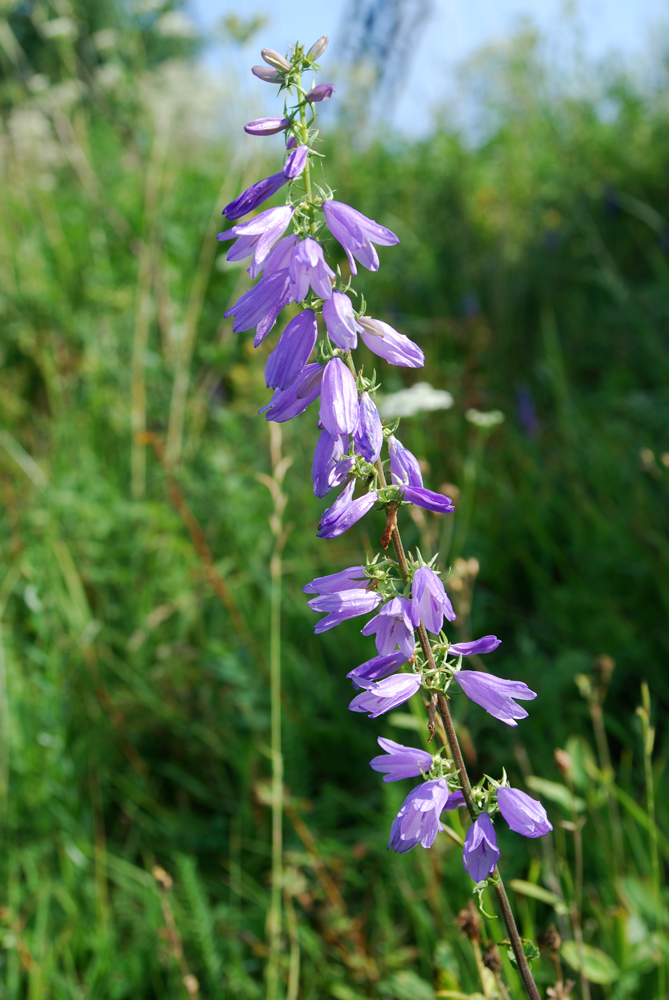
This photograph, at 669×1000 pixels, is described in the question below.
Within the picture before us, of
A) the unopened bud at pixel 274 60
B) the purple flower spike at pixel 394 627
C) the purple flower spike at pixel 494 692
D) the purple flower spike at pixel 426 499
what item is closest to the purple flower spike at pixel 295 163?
the unopened bud at pixel 274 60

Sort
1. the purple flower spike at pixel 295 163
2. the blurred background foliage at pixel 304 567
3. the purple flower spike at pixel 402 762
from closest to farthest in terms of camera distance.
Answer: the purple flower spike at pixel 295 163, the purple flower spike at pixel 402 762, the blurred background foliage at pixel 304 567

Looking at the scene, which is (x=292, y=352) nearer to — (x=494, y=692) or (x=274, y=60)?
(x=274, y=60)

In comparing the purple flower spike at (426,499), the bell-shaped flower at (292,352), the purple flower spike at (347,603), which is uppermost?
the bell-shaped flower at (292,352)

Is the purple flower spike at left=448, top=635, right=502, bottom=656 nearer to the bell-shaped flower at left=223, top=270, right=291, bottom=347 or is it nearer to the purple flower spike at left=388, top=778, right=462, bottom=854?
the purple flower spike at left=388, top=778, right=462, bottom=854

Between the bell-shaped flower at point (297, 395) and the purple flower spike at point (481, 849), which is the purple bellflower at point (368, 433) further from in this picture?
the purple flower spike at point (481, 849)

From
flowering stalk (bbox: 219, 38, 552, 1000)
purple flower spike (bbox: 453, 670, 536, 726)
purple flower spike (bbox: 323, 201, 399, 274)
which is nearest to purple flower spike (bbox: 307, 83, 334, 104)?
flowering stalk (bbox: 219, 38, 552, 1000)

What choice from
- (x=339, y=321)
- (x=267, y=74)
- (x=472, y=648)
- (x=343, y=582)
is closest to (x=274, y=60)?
(x=267, y=74)

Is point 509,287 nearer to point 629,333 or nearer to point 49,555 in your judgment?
point 629,333
